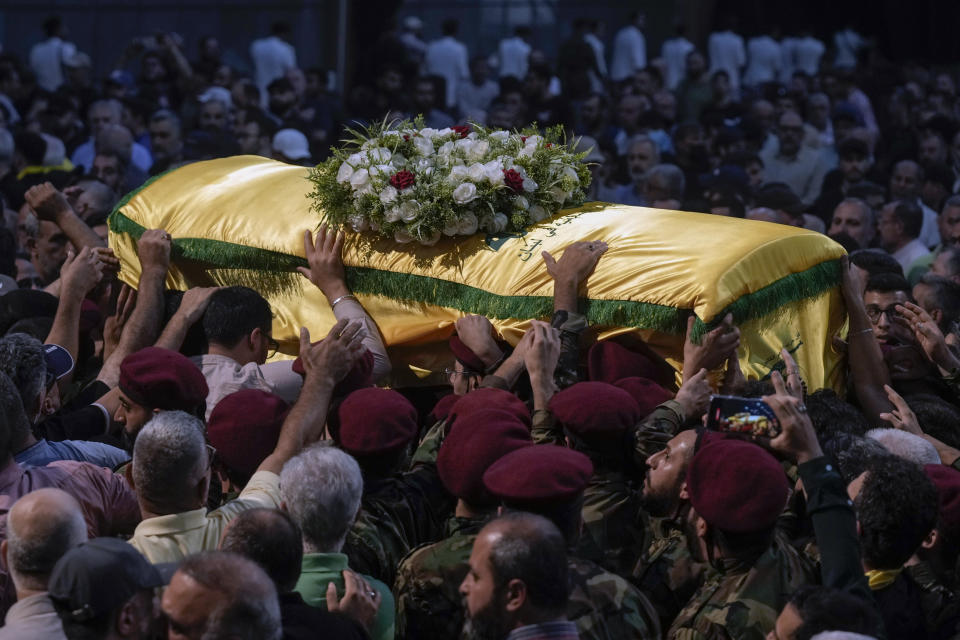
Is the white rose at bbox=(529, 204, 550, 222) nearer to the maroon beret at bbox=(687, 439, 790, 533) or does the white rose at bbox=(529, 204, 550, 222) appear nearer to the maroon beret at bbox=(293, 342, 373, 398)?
the maroon beret at bbox=(293, 342, 373, 398)

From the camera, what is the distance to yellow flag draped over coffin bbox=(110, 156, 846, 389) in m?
4.88

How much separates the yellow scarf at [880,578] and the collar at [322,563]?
1405 millimetres

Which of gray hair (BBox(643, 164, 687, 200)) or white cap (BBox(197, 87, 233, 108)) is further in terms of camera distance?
white cap (BBox(197, 87, 233, 108))

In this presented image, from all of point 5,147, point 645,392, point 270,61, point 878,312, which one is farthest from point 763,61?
point 645,392

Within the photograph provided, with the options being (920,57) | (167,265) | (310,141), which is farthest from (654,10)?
(167,265)

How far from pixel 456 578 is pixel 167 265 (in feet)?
8.81

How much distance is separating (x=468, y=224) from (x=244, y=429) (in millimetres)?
1482

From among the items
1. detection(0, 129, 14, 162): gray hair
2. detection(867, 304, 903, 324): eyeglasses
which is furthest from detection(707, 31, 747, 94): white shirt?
detection(867, 304, 903, 324): eyeglasses

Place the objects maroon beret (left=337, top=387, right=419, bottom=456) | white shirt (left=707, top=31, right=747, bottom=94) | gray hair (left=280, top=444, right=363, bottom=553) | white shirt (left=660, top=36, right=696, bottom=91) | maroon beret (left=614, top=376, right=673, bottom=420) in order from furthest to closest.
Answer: white shirt (left=707, top=31, right=747, bottom=94), white shirt (left=660, top=36, right=696, bottom=91), maroon beret (left=614, top=376, right=673, bottom=420), maroon beret (left=337, top=387, right=419, bottom=456), gray hair (left=280, top=444, right=363, bottom=553)

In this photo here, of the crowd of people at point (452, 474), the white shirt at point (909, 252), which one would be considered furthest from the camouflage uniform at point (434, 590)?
the white shirt at point (909, 252)

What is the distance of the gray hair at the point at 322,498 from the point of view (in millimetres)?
3389

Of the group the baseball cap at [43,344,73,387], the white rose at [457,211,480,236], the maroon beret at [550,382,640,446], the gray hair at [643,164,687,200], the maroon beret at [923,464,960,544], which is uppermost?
the white rose at [457,211,480,236]

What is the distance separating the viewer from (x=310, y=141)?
40.5 feet

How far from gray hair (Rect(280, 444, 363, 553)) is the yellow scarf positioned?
1381mm
